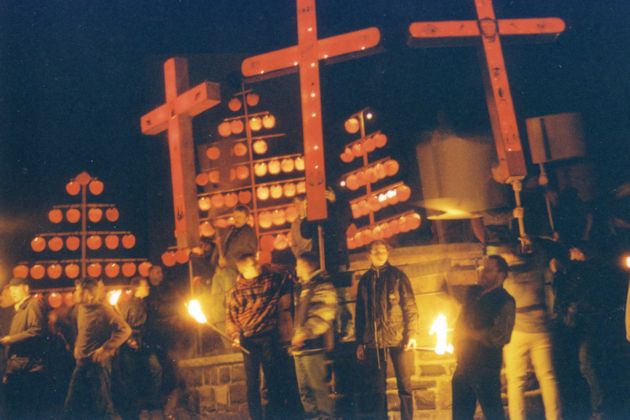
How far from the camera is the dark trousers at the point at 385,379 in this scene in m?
8.35

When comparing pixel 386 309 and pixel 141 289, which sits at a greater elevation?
pixel 141 289

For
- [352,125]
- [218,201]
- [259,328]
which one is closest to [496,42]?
[259,328]

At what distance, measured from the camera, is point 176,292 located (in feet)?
37.6

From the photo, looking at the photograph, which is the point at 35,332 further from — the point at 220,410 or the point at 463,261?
the point at 463,261

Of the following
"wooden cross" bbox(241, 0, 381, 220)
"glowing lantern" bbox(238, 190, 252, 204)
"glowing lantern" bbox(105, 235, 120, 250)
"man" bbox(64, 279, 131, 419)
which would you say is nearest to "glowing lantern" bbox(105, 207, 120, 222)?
"glowing lantern" bbox(105, 235, 120, 250)

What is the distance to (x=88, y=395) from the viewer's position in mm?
9883

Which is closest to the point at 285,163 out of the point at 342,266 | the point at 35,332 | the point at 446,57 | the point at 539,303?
the point at 446,57

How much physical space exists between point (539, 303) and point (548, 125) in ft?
15.4

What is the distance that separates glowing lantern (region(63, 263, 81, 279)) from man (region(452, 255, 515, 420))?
11.0 m

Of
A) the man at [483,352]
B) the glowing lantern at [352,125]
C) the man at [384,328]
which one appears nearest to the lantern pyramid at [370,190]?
the glowing lantern at [352,125]

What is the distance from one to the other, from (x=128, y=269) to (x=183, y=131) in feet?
23.2

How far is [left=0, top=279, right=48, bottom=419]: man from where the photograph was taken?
33.2ft

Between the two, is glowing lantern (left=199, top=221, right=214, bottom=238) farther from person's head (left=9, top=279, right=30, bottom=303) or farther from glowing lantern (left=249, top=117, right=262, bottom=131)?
person's head (left=9, top=279, right=30, bottom=303)

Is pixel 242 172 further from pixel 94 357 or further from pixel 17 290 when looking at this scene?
pixel 94 357
